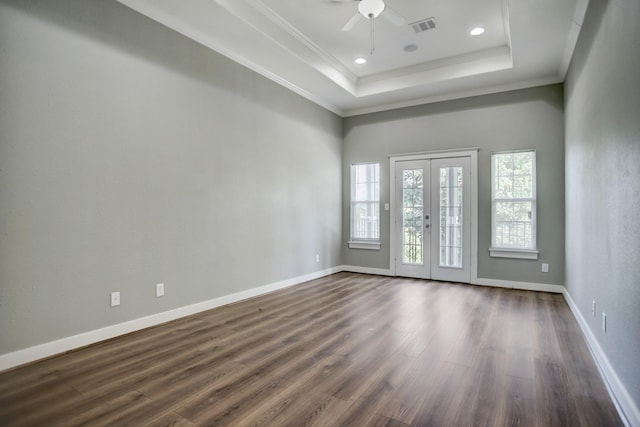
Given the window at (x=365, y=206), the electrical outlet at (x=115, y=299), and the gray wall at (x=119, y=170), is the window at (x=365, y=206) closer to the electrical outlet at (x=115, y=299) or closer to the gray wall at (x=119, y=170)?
the gray wall at (x=119, y=170)

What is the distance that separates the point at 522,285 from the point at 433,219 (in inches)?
66.3

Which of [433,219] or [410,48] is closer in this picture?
[410,48]

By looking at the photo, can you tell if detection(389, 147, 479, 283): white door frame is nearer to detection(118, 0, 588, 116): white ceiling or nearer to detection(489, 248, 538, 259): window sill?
detection(489, 248, 538, 259): window sill

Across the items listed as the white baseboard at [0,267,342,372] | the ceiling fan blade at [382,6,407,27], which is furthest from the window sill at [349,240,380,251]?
the ceiling fan blade at [382,6,407,27]

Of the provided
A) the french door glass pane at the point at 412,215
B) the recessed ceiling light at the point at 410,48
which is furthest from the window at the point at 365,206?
the recessed ceiling light at the point at 410,48

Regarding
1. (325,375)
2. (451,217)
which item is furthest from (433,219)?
(325,375)

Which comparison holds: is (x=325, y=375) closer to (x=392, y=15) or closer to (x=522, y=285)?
(x=392, y=15)

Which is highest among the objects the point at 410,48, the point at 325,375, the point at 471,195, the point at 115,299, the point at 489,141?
the point at 410,48

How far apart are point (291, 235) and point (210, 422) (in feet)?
12.0

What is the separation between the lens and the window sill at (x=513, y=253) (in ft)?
16.7

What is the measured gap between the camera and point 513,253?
5246mm

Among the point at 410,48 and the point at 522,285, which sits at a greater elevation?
the point at 410,48

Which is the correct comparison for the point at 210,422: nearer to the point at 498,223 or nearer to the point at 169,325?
the point at 169,325

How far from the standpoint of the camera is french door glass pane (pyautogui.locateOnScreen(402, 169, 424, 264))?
6.04 m
